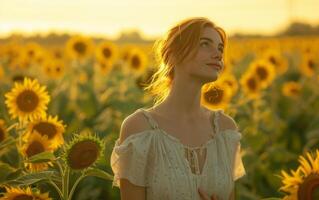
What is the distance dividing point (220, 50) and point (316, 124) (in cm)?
446

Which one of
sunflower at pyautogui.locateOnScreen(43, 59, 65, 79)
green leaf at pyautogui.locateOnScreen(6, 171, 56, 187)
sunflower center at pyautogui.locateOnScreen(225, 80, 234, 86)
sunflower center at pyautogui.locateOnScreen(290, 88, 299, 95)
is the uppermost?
green leaf at pyautogui.locateOnScreen(6, 171, 56, 187)

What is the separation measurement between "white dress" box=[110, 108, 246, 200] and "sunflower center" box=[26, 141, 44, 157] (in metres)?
0.75

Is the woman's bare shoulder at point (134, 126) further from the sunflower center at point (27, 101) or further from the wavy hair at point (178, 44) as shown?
the sunflower center at point (27, 101)

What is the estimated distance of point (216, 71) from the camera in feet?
12.4

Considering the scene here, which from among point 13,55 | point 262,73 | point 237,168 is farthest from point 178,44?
point 13,55

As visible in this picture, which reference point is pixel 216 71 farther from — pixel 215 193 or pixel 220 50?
pixel 215 193

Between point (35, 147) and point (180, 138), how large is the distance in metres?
1.05

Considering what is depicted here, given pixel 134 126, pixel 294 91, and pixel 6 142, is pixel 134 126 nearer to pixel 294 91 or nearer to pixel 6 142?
pixel 6 142

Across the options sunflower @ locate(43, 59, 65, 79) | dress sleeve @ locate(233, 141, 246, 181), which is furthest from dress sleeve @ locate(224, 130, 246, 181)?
sunflower @ locate(43, 59, 65, 79)

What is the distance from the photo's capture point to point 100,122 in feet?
26.6

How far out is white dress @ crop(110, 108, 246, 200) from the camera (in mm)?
3682

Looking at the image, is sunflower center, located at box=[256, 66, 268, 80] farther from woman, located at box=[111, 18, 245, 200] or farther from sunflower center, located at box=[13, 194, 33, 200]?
sunflower center, located at box=[13, 194, 33, 200]

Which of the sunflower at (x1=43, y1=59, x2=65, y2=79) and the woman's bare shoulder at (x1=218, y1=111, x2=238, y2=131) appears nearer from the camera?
the woman's bare shoulder at (x1=218, y1=111, x2=238, y2=131)

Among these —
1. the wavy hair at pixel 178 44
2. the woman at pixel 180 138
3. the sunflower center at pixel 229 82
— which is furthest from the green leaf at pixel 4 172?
the sunflower center at pixel 229 82
